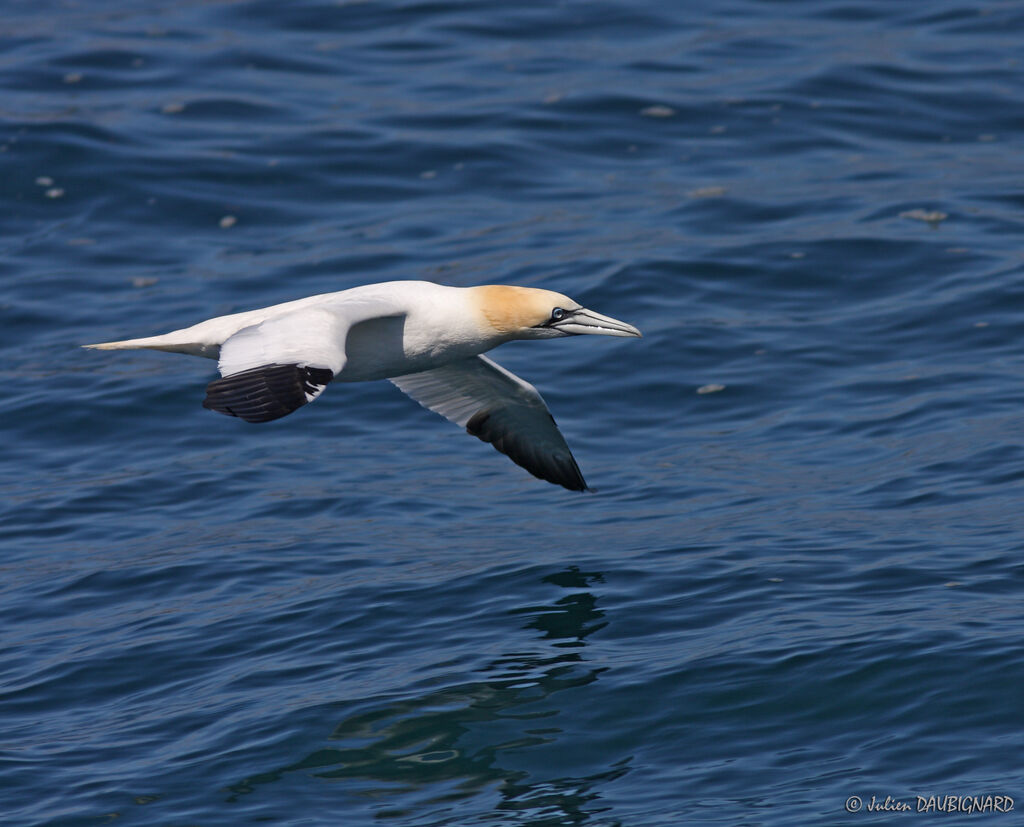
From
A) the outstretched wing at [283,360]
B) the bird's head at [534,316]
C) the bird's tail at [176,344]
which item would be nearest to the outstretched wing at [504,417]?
the bird's head at [534,316]

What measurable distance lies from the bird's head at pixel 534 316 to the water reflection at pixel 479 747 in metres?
2.20

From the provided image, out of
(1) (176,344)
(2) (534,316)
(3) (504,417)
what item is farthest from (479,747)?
(3) (504,417)

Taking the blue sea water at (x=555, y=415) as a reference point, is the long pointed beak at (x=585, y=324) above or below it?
above

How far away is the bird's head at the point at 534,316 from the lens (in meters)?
11.1

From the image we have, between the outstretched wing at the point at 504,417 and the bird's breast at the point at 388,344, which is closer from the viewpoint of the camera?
the bird's breast at the point at 388,344

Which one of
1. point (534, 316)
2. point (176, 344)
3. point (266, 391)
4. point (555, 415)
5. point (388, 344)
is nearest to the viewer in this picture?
point (266, 391)

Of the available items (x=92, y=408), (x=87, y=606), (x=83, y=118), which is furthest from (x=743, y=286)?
(x=83, y=118)

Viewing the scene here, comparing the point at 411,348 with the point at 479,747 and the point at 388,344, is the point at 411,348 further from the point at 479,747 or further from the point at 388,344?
Answer: the point at 479,747

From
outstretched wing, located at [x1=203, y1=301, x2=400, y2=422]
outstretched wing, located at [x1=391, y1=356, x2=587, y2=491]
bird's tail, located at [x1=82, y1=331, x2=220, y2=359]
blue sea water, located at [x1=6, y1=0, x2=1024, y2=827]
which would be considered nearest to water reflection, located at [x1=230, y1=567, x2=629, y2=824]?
blue sea water, located at [x1=6, y1=0, x2=1024, y2=827]

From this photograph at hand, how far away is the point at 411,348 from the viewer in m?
11.1

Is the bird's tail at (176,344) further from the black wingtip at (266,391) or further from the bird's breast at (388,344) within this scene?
the black wingtip at (266,391)

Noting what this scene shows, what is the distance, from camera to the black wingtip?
870 centimetres

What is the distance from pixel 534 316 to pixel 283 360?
2.40 m

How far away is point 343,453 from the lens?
14648mm
